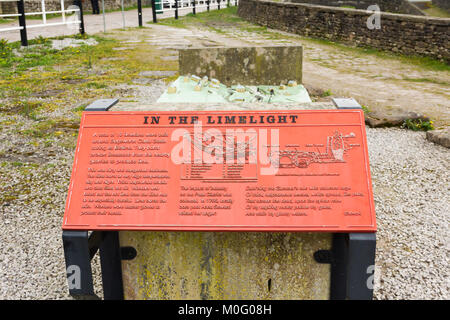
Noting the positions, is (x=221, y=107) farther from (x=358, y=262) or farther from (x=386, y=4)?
(x=386, y=4)

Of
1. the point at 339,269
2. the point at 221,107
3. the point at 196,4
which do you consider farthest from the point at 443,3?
the point at 339,269

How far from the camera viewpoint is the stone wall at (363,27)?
1142 cm

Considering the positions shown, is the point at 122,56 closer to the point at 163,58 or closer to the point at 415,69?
the point at 163,58

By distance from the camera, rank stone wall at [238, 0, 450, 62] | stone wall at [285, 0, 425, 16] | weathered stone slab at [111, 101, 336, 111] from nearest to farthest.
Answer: weathered stone slab at [111, 101, 336, 111]
stone wall at [238, 0, 450, 62]
stone wall at [285, 0, 425, 16]

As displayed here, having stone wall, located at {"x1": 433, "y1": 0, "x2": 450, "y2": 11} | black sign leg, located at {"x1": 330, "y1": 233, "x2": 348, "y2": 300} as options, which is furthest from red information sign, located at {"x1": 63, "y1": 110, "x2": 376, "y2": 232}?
stone wall, located at {"x1": 433, "y1": 0, "x2": 450, "y2": 11}

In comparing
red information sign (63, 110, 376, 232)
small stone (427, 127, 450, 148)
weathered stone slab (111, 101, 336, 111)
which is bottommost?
small stone (427, 127, 450, 148)

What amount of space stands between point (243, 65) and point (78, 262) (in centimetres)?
354

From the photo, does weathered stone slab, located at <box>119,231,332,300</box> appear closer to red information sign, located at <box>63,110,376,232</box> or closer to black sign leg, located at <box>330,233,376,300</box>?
black sign leg, located at <box>330,233,376,300</box>

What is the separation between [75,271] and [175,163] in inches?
30.4

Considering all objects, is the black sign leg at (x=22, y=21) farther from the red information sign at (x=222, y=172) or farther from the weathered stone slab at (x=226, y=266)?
the weathered stone slab at (x=226, y=266)

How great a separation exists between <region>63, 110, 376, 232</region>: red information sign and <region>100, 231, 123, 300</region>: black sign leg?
1.19 ft

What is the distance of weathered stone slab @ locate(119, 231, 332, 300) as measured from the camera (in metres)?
2.58

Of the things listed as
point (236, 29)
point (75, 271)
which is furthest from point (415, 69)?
point (75, 271)

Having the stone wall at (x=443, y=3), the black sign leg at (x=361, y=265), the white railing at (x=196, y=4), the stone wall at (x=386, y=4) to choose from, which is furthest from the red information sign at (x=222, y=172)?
the stone wall at (x=443, y=3)
